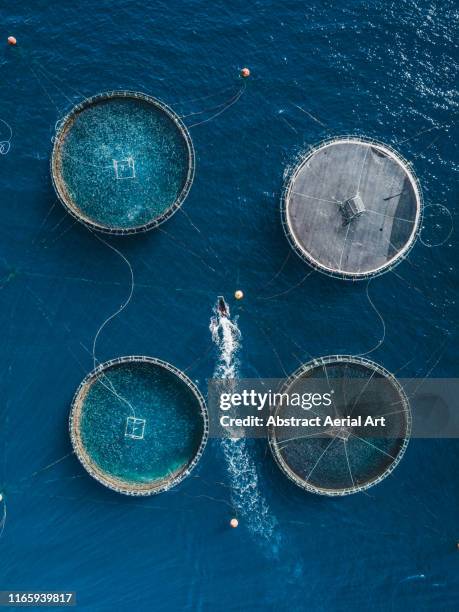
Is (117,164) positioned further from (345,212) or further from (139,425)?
(139,425)

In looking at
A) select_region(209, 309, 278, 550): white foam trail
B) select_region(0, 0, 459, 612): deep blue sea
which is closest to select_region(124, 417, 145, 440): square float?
select_region(0, 0, 459, 612): deep blue sea

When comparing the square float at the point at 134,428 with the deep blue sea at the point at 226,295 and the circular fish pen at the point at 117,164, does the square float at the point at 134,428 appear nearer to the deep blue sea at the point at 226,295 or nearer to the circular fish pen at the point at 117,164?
the deep blue sea at the point at 226,295

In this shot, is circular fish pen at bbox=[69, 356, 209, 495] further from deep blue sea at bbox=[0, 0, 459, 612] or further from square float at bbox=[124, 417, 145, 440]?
deep blue sea at bbox=[0, 0, 459, 612]

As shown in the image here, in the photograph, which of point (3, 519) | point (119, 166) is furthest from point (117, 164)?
point (3, 519)

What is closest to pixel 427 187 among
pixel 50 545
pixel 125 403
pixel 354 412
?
pixel 354 412

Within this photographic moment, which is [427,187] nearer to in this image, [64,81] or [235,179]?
[235,179]

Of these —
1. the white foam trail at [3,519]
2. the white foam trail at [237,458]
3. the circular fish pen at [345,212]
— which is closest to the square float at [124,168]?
the circular fish pen at [345,212]
